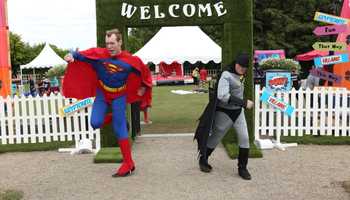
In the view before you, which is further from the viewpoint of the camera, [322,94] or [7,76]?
[7,76]

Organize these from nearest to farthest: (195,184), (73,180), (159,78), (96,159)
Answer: (195,184)
(73,180)
(96,159)
(159,78)

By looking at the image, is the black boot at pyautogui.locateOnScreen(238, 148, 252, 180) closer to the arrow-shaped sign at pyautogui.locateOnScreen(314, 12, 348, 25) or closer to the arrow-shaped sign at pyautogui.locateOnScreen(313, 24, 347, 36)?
the arrow-shaped sign at pyautogui.locateOnScreen(313, 24, 347, 36)

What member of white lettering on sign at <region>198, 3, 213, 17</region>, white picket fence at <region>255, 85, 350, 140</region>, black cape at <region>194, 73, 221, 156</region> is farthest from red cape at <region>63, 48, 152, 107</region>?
white picket fence at <region>255, 85, 350, 140</region>

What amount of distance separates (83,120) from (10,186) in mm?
2669

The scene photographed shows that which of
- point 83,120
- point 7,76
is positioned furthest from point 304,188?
point 7,76

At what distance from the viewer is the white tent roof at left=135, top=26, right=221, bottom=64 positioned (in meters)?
19.8

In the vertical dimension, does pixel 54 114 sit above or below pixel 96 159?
above

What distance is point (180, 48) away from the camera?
67.1 feet

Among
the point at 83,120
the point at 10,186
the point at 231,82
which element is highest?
the point at 231,82

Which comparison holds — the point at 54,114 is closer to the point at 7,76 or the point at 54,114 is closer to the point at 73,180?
the point at 73,180

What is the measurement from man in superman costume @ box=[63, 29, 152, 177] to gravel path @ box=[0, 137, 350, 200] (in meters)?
0.59

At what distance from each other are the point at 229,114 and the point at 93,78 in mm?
2268

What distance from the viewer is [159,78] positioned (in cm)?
3278

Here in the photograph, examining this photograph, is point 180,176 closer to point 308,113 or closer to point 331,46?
point 308,113
